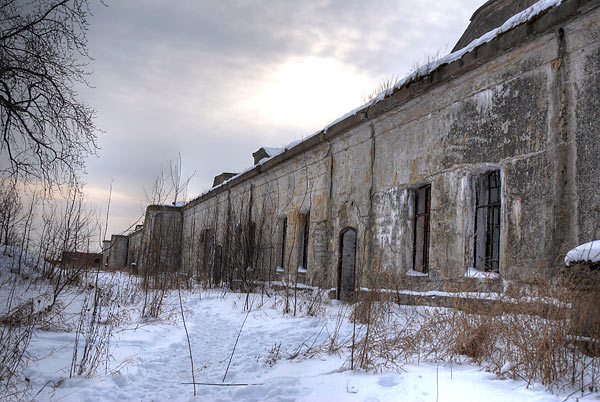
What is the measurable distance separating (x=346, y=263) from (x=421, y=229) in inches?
107

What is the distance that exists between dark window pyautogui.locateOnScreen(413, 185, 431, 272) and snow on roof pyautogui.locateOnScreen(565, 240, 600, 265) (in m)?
4.04

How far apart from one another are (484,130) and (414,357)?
3.72 meters

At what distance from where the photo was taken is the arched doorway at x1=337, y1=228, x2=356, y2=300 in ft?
34.2

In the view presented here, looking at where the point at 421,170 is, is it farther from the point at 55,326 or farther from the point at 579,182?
the point at 55,326

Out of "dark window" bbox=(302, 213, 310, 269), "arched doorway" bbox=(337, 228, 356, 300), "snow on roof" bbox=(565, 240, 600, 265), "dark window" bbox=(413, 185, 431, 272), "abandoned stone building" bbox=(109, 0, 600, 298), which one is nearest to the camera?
"snow on roof" bbox=(565, 240, 600, 265)

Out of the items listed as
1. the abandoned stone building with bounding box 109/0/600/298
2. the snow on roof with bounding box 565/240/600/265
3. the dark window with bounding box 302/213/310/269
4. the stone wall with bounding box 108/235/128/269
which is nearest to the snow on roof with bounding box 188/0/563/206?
the abandoned stone building with bounding box 109/0/600/298

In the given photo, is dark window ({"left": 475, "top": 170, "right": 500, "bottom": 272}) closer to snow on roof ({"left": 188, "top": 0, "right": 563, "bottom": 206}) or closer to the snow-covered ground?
snow on roof ({"left": 188, "top": 0, "right": 563, "bottom": 206})

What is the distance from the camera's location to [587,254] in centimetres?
390

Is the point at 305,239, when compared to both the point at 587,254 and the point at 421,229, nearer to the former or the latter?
Result: the point at 421,229

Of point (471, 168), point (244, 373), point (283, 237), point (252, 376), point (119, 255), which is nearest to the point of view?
point (252, 376)

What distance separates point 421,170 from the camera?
26.5 ft

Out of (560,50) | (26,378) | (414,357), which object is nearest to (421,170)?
(560,50)

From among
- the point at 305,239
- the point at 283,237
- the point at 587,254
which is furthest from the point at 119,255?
the point at 587,254

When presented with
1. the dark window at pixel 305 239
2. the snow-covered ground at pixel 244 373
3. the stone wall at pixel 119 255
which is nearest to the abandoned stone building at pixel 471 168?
the dark window at pixel 305 239
